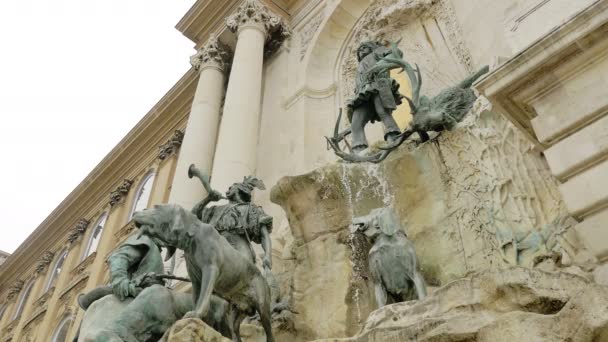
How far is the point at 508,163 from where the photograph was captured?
5.45m

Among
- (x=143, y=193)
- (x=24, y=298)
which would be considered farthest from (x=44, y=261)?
(x=143, y=193)

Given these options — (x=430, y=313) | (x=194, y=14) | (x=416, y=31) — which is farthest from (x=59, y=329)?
(x=430, y=313)

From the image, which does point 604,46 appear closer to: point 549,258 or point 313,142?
point 549,258

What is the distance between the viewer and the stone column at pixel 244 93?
9.86 metres

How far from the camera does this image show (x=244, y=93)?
11266 mm

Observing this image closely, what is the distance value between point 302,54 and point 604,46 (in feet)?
30.7

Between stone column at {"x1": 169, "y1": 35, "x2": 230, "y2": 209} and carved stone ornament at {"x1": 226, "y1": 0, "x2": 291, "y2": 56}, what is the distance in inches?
37.8

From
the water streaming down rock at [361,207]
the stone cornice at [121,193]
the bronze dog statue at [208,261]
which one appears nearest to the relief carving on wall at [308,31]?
the water streaming down rock at [361,207]

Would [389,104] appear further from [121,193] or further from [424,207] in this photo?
[121,193]

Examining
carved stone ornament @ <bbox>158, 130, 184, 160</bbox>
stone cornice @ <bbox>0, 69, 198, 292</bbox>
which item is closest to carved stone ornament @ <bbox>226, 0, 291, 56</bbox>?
stone cornice @ <bbox>0, 69, 198, 292</bbox>

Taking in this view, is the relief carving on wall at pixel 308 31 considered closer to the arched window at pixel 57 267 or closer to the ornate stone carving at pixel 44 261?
the arched window at pixel 57 267

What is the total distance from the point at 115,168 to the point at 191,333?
1961 centimetres

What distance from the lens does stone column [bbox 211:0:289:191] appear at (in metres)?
9.86

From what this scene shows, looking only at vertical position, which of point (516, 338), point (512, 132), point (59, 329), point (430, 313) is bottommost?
point (516, 338)
